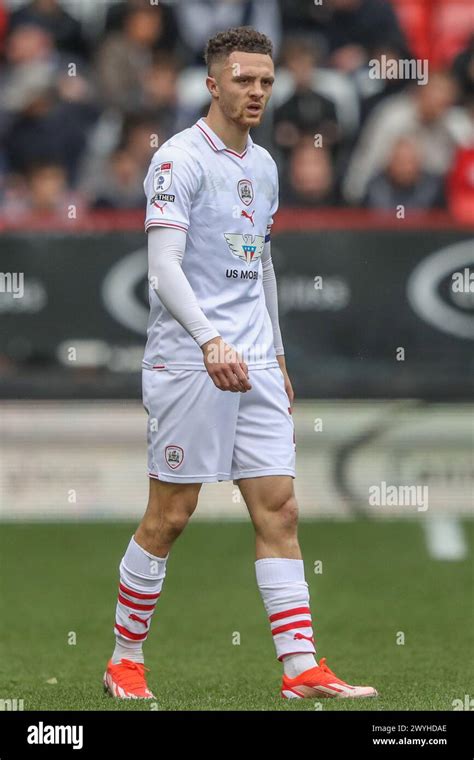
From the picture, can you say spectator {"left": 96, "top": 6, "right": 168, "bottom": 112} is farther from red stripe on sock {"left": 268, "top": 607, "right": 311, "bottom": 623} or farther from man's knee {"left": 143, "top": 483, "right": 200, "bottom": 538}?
red stripe on sock {"left": 268, "top": 607, "right": 311, "bottom": 623}

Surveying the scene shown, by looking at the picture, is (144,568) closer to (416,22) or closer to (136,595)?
(136,595)

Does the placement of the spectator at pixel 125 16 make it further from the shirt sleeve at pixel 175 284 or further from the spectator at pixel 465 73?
the shirt sleeve at pixel 175 284

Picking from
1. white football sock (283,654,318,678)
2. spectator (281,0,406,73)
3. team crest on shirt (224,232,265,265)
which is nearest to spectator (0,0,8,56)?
spectator (281,0,406,73)

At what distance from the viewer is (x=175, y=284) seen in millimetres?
4934

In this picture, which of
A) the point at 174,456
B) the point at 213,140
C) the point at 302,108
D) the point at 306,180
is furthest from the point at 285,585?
the point at 302,108

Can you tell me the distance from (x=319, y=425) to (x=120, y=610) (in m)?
5.14

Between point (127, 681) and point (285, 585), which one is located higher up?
point (285, 585)

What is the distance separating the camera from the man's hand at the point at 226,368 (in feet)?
15.7

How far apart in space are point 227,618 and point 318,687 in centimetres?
262

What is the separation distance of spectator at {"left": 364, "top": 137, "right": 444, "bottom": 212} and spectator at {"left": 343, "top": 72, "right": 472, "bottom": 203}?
0.16 feet
